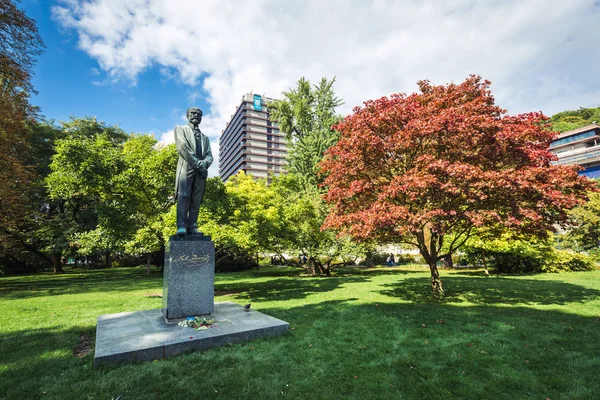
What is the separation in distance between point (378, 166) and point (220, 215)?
21.8ft

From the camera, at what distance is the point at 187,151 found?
23.0 ft

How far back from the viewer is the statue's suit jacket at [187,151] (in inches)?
276

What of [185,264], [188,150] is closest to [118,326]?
[185,264]

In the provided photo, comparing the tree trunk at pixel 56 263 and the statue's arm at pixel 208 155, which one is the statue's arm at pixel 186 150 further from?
the tree trunk at pixel 56 263

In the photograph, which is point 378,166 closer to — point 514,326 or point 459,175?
point 459,175

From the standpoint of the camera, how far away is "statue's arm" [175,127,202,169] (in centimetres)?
700

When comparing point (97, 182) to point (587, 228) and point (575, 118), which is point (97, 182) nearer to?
point (587, 228)

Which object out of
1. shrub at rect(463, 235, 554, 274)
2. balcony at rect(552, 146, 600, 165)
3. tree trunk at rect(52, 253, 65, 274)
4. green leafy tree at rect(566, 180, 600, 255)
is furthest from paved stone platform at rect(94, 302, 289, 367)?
balcony at rect(552, 146, 600, 165)

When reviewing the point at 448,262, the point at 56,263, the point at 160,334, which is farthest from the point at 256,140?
the point at 160,334

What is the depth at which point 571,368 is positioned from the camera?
4.52 metres

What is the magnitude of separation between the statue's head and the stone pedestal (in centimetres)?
296

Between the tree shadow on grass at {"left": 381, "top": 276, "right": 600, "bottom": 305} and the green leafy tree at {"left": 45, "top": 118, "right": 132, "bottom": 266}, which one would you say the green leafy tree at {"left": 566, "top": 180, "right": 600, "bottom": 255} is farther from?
the green leafy tree at {"left": 45, "top": 118, "right": 132, "bottom": 266}

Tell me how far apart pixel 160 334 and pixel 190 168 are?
12.2 feet

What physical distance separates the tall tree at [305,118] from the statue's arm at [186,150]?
24.3 meters
